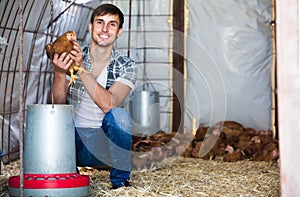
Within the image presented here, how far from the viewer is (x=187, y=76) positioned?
678 cm

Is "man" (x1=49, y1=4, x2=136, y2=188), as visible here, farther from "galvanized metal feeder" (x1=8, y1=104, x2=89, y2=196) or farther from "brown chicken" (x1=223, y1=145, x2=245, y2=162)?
"brown chicken" (x1=223, y1=145, x2=245, y2=162)

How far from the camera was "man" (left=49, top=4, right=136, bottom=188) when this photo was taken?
351 cm

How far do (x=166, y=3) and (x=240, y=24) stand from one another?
863 millimetres

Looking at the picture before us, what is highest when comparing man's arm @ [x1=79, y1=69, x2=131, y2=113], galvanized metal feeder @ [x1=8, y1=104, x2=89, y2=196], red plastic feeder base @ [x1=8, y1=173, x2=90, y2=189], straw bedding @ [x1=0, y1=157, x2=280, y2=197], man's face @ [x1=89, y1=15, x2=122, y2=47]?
man's face @ [x1=89, y1=15, x2=122, y2=47]

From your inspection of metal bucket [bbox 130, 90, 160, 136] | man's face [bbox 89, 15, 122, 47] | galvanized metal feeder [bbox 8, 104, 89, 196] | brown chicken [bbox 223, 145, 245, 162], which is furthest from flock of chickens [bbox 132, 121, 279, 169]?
galvanized metal feeder [bbox 8, 104, 89, 196]

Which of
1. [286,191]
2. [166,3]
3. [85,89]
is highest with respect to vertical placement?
[166,3]

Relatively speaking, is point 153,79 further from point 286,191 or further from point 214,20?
point 286,191

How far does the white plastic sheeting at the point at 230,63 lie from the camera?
6.57m

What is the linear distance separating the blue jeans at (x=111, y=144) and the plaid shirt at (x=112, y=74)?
221mm

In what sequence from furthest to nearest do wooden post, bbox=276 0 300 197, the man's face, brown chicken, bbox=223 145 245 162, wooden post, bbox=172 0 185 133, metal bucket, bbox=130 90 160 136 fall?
1. wooden post, bbox=172 0 185 133
2. metal bucket, bbox=130 90 160 136
3. brown chicken, bbox=223 145 245 162
4. the man's face
5. wooden post, bbox=276 0 300 197

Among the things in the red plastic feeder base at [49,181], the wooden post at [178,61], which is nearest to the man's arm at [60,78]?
the red plastic feeder base at [49,181]

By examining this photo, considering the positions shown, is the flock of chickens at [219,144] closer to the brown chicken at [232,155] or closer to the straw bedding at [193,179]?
the brown chicken at [232,155]

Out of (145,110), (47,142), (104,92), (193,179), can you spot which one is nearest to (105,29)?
(104,92)

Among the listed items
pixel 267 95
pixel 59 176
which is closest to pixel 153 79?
pixel 267 95
